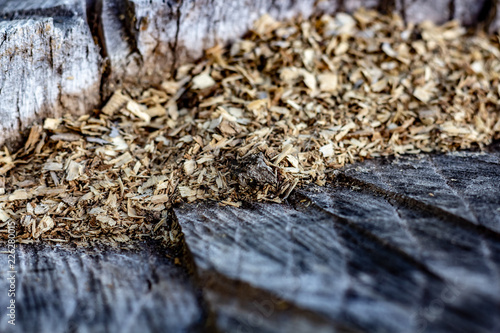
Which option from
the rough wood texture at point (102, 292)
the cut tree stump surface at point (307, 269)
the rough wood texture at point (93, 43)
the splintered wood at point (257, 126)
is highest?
the rough wood texture at point (93, 43)

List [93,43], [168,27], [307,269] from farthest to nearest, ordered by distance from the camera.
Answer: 1. [168,27]
2. [93,43]
3. [307,269]

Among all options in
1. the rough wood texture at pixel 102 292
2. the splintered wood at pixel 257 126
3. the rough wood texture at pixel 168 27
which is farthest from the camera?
the rough wood texture at pixel 168 27

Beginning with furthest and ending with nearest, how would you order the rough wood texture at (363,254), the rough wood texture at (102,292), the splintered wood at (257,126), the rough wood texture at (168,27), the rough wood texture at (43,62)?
the rough wood texture at (168,27)
the rough wood texture at (43,62)
the splintered wood at (257,126)
the rough wood texture at (102,292)
the rough wood texture at (363,254)

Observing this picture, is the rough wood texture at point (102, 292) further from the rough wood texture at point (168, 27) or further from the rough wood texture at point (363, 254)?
the rough wood texture at point (168, 27)

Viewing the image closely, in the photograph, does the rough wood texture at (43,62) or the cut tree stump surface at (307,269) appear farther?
the rough wood texture at (43,62)

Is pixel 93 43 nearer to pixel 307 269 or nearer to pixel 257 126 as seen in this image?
pixel 257 126

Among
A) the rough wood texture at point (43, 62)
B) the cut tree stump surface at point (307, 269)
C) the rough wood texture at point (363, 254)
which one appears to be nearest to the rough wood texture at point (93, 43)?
the rough wood texture at point (43, 62)

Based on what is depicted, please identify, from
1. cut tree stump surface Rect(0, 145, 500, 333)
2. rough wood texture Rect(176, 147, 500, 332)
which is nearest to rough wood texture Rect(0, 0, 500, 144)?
cut tree stump surface Rect(0, 145, 500, 333)

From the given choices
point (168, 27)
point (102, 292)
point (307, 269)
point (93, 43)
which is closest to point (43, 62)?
point (93, 43)
